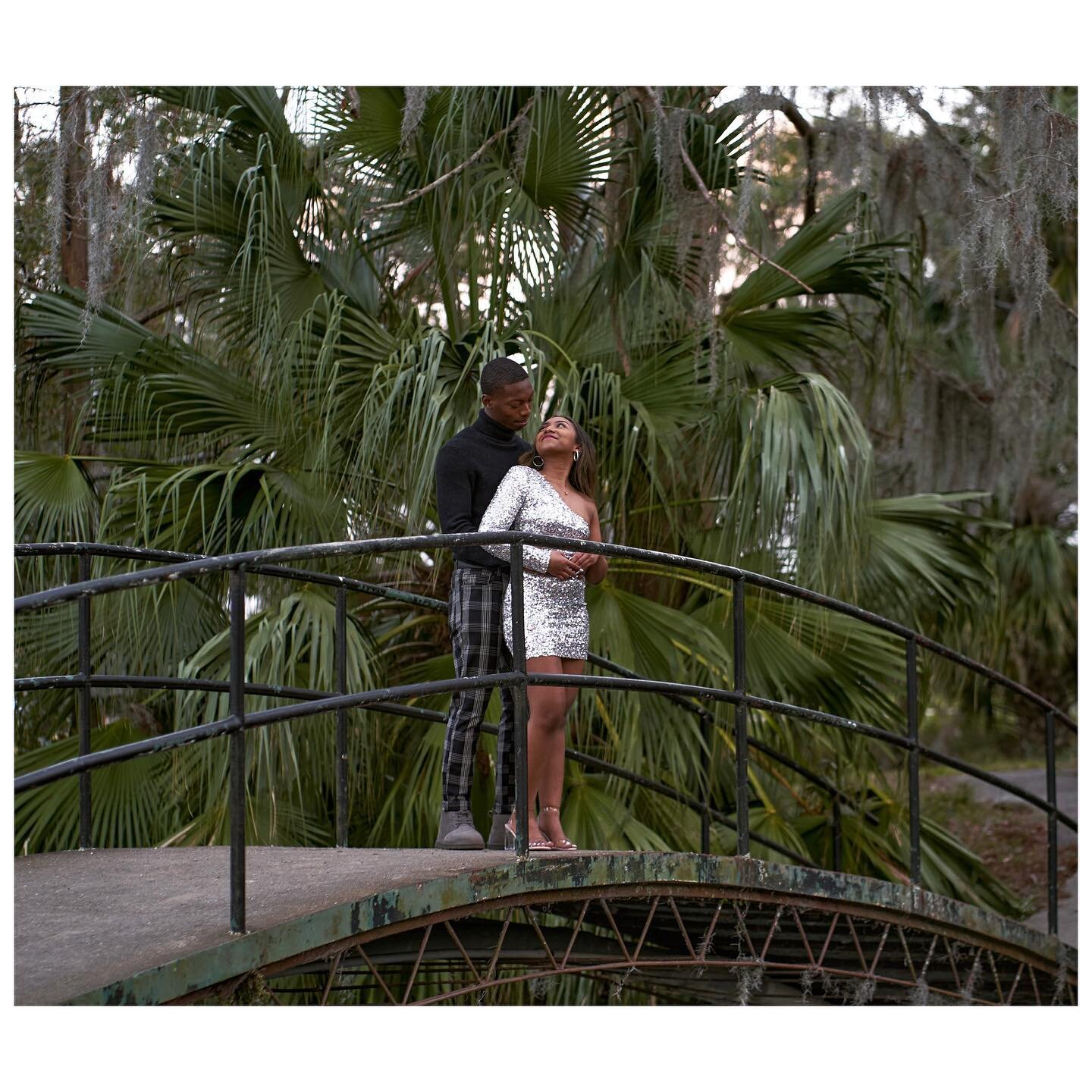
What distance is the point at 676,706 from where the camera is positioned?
7.35m

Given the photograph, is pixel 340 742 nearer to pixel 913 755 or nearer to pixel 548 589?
pixel 548 589

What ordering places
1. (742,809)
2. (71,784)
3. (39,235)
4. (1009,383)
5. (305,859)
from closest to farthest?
(305,859)
(742,809)
(71,784)
(39,235)
(1009,383)

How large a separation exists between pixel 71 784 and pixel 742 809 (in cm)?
318

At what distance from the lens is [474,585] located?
15.9ft

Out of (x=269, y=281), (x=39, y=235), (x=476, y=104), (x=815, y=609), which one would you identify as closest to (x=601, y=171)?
(x=476, y=104)

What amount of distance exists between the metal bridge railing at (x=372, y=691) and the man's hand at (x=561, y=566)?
0.32 ft

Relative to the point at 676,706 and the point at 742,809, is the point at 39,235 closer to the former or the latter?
the point at 676,706

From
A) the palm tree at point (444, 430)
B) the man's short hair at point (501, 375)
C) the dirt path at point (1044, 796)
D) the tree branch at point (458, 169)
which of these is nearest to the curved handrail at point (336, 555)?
the man's short hair at point (501, 375)

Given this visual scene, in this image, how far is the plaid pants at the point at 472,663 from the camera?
484cm

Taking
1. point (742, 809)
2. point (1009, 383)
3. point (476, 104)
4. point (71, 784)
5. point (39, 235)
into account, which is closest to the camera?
point (742, 809)

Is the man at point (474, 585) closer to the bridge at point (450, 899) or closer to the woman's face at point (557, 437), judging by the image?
the woman's face at point (557, 437)

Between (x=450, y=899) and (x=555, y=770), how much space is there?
72 cm

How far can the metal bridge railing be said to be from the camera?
12.4 feet

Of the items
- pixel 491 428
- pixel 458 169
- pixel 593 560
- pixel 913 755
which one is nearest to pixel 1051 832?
pixel 913 755
